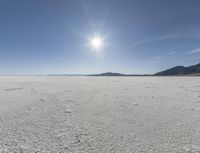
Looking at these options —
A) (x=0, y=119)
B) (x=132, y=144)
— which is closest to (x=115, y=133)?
(x=132, y=144)

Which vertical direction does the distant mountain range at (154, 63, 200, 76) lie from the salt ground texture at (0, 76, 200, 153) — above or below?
above

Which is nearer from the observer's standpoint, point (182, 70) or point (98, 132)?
point (98, 132)

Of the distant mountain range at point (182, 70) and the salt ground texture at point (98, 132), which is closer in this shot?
the salt ground texture at point (98, 132)

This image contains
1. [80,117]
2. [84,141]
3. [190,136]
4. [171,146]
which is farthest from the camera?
[80,117]

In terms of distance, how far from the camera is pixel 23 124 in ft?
14.6

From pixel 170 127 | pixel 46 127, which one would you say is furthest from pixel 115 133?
pixel 46 127

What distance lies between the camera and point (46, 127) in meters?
4.25

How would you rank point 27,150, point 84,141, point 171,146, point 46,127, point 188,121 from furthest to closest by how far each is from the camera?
point 188,121 < point 46,127 < point 84,141 < point 171,146 < point 27,150

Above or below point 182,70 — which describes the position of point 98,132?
below

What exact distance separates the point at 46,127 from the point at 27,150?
1.26 m

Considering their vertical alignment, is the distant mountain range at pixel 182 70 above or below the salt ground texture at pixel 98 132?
above

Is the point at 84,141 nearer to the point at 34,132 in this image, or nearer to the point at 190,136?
the point at 34,132

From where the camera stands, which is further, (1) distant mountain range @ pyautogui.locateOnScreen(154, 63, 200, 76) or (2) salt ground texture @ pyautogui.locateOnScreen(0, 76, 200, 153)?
(1) distant mountain range @ pyautogui.locateOnScreen(154, 63, 200, 76)

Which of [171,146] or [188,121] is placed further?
[188,121]
